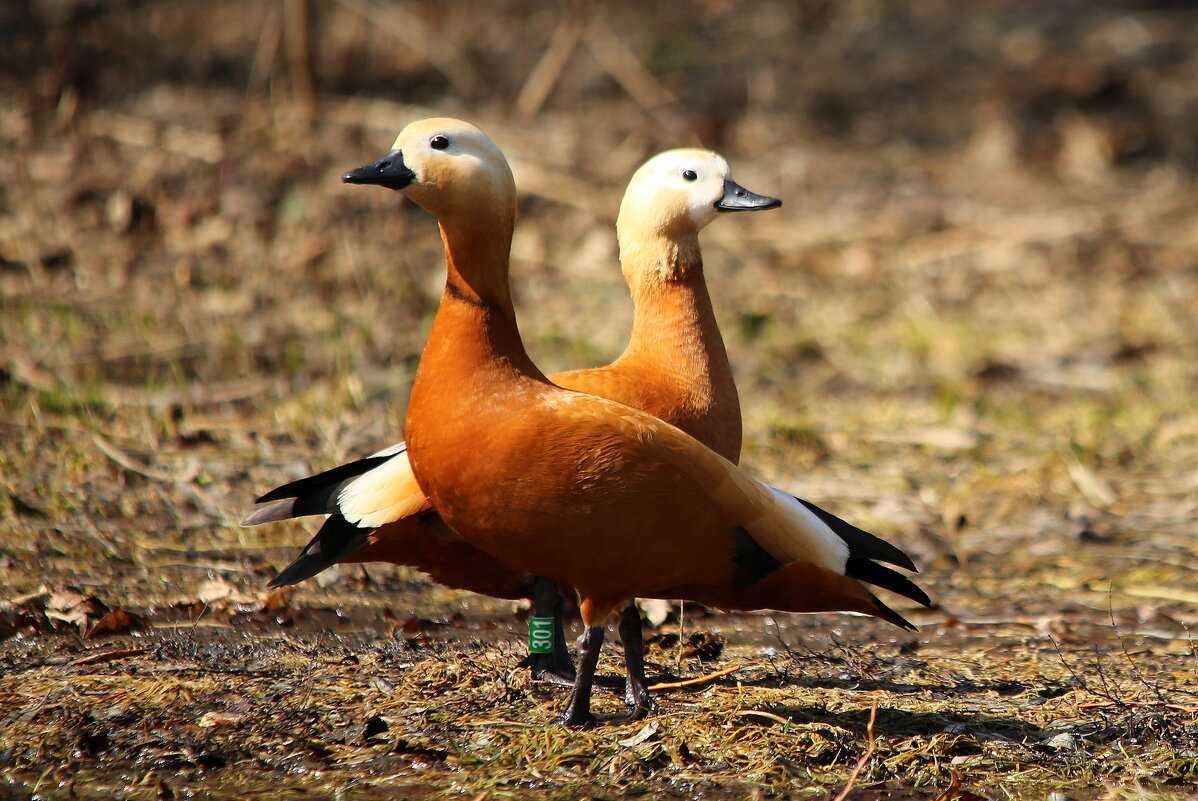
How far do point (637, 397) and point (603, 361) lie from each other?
2.98m

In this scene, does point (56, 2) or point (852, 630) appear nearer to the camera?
point (852, 630)

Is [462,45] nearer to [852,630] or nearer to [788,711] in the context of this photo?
[852,630]

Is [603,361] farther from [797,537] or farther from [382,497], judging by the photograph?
[797,537]

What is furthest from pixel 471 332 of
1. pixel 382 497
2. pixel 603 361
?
pixel 603 361

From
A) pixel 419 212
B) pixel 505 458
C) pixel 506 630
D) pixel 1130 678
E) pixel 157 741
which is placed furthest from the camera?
pixel 419 212

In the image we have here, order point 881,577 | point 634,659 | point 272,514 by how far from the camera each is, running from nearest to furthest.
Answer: point 881,577
point 634,659
point 272,514

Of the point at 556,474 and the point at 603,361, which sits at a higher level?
the point at 603,361

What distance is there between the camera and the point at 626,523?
2867 mm

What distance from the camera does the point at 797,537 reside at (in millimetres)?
3102

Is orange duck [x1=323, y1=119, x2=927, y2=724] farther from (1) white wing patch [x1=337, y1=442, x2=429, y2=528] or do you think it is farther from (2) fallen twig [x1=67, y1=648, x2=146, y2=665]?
(2) fallen twig [x1=67, y1=648, x2=146, y2=665]

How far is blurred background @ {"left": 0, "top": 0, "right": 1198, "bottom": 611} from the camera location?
510cm

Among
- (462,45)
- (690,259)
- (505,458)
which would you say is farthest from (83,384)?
(462,45)

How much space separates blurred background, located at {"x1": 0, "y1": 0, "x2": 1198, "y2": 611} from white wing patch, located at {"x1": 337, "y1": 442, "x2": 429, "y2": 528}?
0.86 m

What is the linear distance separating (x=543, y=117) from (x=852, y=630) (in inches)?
224
